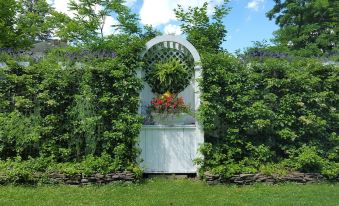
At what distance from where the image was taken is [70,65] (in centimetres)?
662

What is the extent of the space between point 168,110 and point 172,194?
1798 millimetres

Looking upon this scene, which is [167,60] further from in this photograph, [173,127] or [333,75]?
[333,75]

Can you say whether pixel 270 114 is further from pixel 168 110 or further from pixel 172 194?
pixel 172 194

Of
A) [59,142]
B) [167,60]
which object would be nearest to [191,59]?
[167,60]

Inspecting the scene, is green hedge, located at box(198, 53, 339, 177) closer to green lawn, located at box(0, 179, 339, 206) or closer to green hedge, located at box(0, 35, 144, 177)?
green lawn, located at box(0, 179, 339, 206)

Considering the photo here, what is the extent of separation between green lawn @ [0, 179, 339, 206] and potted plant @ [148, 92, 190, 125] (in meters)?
1.22

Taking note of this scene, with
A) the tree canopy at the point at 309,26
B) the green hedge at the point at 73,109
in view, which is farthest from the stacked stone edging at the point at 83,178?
the tree canopy at the point at 309,26

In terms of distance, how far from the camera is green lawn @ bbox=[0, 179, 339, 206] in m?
4.99

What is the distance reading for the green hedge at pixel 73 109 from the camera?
20.7ft

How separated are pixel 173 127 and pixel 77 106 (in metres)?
1.76

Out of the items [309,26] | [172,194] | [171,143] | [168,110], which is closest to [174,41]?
[168,110]

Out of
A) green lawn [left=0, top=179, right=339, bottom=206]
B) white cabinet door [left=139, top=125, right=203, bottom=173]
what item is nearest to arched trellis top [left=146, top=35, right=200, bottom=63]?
white cabinet door [left=139, top=125, right=203, bottom=173]

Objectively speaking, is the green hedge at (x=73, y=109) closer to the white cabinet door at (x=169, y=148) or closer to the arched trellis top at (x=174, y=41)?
the arched trellis top at (x=174, y=41)

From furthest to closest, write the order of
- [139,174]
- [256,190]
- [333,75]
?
[333,75], [139,174], [256,190]
